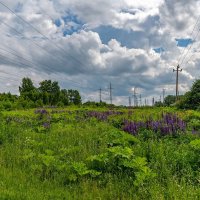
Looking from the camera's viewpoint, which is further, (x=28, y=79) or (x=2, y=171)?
(x=28, y=79)

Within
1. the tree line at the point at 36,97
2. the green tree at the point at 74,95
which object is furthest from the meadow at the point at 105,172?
the green tree at the point at 74,95

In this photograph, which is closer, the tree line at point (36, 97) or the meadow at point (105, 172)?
the meadow at point (105, 172)

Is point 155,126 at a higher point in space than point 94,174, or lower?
higher

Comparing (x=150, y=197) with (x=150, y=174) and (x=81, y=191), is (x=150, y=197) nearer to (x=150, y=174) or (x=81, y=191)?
(x=150, y=174)

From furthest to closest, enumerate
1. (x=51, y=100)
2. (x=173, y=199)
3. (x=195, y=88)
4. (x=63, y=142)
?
(x=51, y=100) → (x=195, y=88) → (x=63, y=142) → (x=173, y=199)

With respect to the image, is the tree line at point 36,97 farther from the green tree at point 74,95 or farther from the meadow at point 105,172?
the meadow at point 105,172

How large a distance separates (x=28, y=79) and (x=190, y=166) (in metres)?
74.6

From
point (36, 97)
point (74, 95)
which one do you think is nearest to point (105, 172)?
point (36, 97)

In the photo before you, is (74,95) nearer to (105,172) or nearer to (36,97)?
(36,97)

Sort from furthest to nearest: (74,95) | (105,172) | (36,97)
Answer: (74,95) < (36,97) < (105,172)

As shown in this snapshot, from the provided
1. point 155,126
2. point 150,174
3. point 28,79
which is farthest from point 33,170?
point 28,79

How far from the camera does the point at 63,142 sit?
38.2 ft

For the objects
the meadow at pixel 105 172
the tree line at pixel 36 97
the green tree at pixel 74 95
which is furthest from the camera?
the green tree at pixel 74 95

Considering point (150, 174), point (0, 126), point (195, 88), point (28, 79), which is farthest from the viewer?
point (28, 79)
